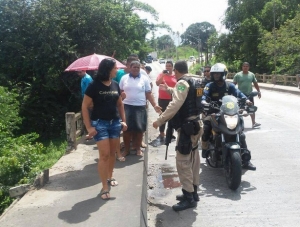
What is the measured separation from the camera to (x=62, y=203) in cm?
511

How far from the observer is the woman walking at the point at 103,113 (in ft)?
16.9

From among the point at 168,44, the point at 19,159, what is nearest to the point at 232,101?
the point at 19,159

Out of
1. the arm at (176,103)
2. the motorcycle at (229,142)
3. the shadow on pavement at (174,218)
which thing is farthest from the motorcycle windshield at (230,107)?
the shadow on pavement at (174,218)

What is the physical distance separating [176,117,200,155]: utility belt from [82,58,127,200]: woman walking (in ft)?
2.77

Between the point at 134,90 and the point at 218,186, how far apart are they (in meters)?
2.28

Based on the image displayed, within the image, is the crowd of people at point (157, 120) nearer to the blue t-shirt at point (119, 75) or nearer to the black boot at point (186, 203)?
the black boot at point (186, 203)

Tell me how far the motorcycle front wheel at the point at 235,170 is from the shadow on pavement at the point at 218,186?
13cm

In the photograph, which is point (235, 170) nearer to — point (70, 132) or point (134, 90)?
point (134, 90)

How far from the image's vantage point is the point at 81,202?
16.8ft

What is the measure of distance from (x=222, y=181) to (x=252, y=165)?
0.75 m

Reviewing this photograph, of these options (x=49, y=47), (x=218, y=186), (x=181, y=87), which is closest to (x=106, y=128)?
(x=181, y=87)

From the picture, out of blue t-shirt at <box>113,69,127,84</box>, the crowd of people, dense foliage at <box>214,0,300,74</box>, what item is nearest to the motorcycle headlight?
the crowd of people

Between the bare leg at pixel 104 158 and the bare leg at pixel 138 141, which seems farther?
the bare leg at pixel 138 141

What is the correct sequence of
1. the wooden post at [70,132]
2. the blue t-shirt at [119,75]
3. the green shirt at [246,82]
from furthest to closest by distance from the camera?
the green shirt at [246,82]
the blue t-shirt at [119,75]
the wooden post at [70,132]
